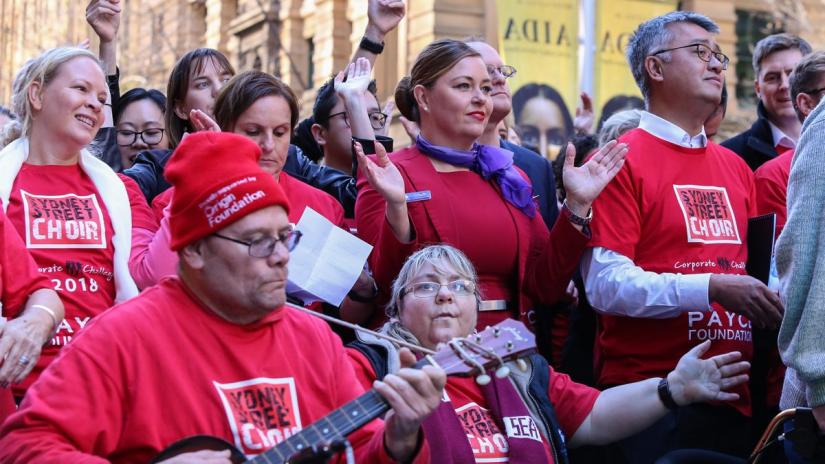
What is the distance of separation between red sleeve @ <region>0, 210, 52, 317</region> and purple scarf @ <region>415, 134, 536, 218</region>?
6.12 feet

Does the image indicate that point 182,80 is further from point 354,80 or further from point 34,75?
point 34,75

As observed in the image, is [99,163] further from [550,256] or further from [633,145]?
[633,145]

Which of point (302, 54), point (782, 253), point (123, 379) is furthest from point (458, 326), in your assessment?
point (302, 54)

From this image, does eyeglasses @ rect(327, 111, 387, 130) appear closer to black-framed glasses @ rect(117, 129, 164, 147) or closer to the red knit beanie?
black-framed glasses @ rect(117, 129, 164, 147)

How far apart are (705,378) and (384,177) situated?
1513mm

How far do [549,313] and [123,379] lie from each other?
2.97 m

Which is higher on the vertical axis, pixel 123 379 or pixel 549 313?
pixel 123 379

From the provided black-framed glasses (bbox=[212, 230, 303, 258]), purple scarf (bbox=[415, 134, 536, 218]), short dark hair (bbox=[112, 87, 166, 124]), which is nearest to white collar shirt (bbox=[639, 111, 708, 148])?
purple scarf (bbox=[415, 134, 536, 218])

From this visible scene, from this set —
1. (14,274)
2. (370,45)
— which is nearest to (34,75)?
(14,274)

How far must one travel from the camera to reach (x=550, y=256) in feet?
19.0

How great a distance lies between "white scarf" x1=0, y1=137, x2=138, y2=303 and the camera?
5.35 metres

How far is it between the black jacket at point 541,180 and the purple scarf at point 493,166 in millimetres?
690

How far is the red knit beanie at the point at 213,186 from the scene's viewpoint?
4.04 meters

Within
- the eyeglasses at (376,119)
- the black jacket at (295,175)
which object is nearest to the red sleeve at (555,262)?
the black jacket at (295,175)
